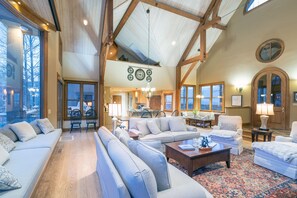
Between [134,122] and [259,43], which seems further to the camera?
[259,43]

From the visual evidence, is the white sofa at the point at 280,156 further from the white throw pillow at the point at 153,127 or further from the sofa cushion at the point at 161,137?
the white throw pillow at the point at 153,127

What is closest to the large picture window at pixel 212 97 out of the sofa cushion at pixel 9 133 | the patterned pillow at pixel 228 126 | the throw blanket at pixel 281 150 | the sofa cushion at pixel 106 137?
the patterned pillow at pixel 228 126

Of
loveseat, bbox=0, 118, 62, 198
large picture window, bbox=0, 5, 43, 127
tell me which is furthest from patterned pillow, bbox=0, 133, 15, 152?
large picture window, bbox=0, 5, 43, 127

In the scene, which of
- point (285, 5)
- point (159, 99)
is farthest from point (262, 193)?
point (159, 99)

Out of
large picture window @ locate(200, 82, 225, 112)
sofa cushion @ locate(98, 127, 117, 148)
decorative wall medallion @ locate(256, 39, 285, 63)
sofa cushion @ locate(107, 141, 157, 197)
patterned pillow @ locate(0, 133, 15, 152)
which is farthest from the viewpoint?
large picture window @ locate(200, 82, 225, 112)

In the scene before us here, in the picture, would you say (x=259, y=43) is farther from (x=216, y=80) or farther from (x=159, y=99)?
(x=159, y=99)

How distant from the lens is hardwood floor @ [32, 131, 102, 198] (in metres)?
2.29

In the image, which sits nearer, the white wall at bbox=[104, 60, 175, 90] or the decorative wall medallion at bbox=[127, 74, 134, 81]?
the white wall at bbox=[104, 60, 175, 90]

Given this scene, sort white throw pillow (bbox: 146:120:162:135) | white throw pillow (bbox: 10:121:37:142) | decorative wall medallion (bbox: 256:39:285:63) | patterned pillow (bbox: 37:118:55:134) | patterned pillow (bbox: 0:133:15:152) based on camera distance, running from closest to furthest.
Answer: patterned pillow (bbox: 0:133:15:152) → white throw pillow (bbox: 10:121:37:142) → patterned pillow (bbox: 37:118:55:134) → white throw pillow (bbox: 146:120:162:135) → decorative wall medallion (bbox: 256:39:285:63)

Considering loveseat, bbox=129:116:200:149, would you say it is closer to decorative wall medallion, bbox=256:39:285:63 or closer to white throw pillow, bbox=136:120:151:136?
white throw pillow, bbox=136:120:151:136

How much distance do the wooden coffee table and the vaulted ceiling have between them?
4.63 meters

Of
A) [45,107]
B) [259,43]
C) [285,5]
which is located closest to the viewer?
[45,107]

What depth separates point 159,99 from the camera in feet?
35.8

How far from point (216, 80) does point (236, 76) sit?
3.71 ft
